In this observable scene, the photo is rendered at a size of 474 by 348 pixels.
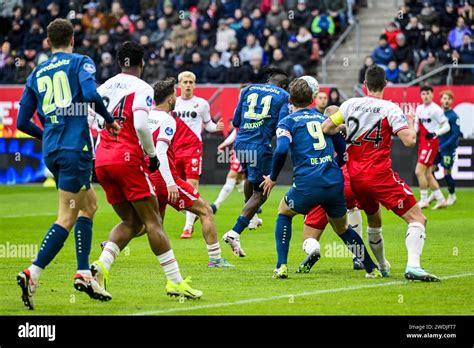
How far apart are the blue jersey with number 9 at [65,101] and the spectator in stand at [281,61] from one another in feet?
63.2

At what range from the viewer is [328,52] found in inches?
1196

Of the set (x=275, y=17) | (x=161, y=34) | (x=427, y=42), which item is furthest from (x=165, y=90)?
(x=161, y=34)

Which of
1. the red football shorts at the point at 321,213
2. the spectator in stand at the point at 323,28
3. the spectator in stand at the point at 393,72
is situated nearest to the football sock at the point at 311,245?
the red football shorts at the point at 321,213

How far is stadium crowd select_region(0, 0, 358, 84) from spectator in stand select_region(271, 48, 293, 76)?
0.03 m

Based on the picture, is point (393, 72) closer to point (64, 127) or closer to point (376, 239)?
point (376, 239)

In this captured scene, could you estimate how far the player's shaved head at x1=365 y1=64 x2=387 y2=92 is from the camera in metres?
11.5

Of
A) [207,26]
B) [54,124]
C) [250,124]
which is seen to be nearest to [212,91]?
[207,26]

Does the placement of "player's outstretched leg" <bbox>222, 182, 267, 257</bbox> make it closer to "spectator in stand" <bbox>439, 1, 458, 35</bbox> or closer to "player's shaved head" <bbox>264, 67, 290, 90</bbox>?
"player's shaved head" <bbox>264, 67, 290, 90</bbox>

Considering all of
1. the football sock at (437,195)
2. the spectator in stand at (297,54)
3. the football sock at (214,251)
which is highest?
the spectator in stand at (297,54)

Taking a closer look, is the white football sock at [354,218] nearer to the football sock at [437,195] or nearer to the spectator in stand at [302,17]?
the football sock at [437,195]

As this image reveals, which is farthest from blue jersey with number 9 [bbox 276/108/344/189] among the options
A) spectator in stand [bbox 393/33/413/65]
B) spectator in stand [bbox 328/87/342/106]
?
spectator in stand [bbox 393/33/413/65]

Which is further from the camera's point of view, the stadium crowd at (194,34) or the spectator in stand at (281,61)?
the stadium crowd at (194,34)

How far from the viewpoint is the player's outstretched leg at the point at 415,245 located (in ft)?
37.6

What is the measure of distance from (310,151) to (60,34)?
3.04m
